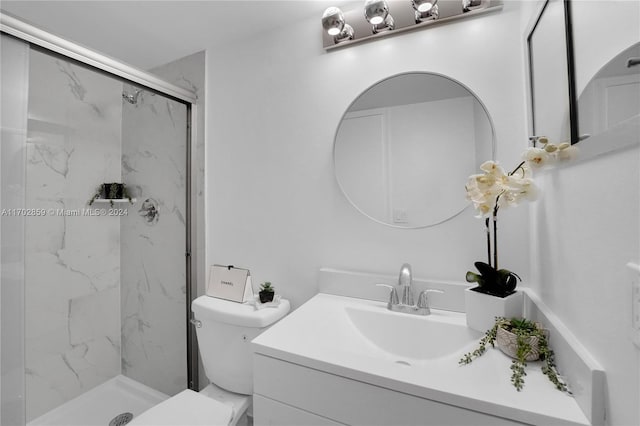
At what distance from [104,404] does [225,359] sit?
43.9 inches

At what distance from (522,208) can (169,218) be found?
5.84 ft

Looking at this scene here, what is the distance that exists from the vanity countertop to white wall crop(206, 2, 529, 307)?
283 millimetres

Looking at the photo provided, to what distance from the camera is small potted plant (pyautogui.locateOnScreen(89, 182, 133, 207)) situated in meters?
1.84

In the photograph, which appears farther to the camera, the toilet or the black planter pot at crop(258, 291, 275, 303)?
the black planter pot at crop(258, 291, 275, 303)

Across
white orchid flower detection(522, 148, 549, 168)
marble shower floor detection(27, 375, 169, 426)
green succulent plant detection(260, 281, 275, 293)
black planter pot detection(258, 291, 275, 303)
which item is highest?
white orchid flower detection(522, 148, 549, 168)

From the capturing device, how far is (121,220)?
76.9 inches

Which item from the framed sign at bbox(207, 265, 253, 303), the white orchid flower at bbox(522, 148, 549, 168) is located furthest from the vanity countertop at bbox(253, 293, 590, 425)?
the white orchid flower at bbox(522, 148, 549, 168)

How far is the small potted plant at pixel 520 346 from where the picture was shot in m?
0.69

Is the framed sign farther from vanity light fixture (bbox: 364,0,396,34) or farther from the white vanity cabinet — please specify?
vanity light fixture (bbox: 364,0,396,34)

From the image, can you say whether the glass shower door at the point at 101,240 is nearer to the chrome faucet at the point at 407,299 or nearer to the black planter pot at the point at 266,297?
the black planter pot at the point at 266,297

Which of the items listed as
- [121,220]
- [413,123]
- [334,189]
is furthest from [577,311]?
[121,220]

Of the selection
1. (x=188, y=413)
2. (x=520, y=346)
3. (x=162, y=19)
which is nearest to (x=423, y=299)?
(x=520, y=346)

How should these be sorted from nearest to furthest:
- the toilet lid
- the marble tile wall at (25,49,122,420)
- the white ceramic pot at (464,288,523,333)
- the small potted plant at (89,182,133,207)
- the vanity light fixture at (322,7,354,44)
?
the white ceramic pot at (464,288,523,333)
the toilet lid
the vanity light fixture at (322,7,354,44)
the marble tile wall at (25,49,122,420)
the small potted plant at (89,182,133,207)

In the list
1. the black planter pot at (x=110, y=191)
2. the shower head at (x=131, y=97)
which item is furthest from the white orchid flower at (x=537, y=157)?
the black planter pot at (x=110, y=191)
